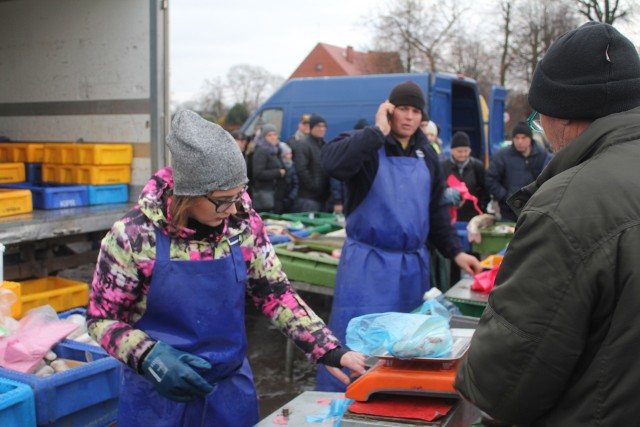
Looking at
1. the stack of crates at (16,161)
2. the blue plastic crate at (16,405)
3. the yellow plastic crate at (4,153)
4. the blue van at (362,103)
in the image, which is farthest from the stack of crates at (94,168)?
the blue van at (362,103)

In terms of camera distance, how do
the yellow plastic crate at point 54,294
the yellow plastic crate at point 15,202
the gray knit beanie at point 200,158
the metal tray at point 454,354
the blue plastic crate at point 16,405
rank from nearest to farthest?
the metal tray at point 454,354, the gray knit beanie at point 200,158, the blue plastic crate at point 16,405, the yellow plastic crate at point 54,294, the yellow plastic crate at point 15,202

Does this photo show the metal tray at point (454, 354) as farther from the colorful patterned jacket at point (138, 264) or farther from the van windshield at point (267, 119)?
the van windshield at point (267, 119)

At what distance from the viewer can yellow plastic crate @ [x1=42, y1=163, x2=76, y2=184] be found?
5.34m

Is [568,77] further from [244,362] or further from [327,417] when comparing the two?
[244,362]

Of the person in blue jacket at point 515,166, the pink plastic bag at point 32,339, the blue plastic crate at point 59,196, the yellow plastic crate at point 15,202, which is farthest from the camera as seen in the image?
the person in blue jacket at point 515,166

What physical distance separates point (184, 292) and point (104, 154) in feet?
10.4

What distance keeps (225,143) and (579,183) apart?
1.19 meters

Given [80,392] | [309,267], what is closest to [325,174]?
[309,267]

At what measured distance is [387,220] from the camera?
3691mm

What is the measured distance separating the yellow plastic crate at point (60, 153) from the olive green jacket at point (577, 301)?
14.9 ft

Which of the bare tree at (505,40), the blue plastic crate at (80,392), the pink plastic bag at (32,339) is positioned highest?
the bare tree at (505,40)

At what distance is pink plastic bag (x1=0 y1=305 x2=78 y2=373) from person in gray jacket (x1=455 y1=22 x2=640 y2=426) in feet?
7.74

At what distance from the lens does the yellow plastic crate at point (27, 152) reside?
5520mm

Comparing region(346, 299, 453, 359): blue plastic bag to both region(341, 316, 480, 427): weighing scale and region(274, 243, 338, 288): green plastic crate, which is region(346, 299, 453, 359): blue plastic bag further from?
region(274, 243, 338, 288): green plastic crate
